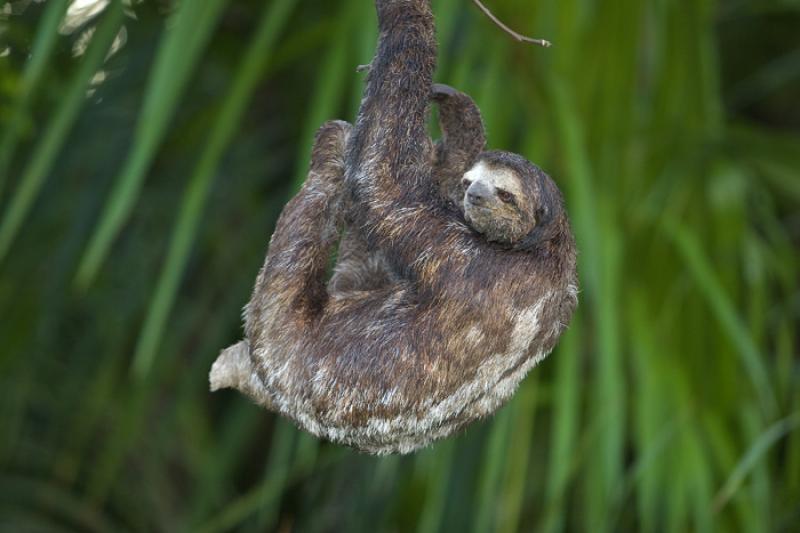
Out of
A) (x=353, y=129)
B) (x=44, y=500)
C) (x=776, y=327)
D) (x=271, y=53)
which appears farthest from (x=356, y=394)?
(x=44, y=500)

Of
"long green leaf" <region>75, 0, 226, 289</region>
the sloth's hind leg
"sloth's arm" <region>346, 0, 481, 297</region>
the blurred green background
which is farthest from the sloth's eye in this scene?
"long green leaf" <region>75, 0, 226, 289</region>

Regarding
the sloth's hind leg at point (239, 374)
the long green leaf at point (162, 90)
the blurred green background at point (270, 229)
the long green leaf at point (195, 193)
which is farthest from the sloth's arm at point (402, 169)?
the long green leaf at point (195, 193)

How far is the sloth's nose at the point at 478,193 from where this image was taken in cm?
210

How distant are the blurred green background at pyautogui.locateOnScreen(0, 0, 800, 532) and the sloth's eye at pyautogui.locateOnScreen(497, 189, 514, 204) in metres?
1.00

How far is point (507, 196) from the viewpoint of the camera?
82.2 inches

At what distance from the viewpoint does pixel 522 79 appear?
3922 millimetres

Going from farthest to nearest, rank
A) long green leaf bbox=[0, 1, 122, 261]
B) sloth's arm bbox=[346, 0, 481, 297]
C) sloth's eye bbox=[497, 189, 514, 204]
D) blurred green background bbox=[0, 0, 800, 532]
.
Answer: blurred green background bbox=[0, 0, 800, 532]
long green leaf bbox=[0, 1, 122, 261]
sloth's arm bbox=[346, 0, 481, 297]
sloth's eye bbox=[497, 189, 514, 204]

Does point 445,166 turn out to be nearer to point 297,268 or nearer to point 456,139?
point 456,139

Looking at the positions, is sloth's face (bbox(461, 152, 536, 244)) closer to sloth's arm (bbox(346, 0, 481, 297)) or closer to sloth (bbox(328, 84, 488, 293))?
sloth's arm (bbox(346, 0, 481, 297))

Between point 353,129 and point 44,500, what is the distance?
339cm

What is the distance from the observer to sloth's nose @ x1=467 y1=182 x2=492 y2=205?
2098 mm

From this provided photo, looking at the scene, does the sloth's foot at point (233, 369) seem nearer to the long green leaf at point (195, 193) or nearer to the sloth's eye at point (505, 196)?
the sloth's eye at point (505, 196)

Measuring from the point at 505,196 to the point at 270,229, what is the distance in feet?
8.98

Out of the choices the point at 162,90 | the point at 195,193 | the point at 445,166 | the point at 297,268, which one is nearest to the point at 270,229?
the point at 195,193
